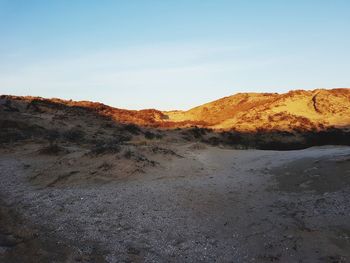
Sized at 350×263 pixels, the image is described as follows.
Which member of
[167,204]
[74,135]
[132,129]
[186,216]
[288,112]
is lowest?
[186,216]

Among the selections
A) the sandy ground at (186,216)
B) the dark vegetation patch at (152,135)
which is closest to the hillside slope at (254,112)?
the dark vegetation patch at (152,135)

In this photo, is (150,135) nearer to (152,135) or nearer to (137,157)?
(152,135)

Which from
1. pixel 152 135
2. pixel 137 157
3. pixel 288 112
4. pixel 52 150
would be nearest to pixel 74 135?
pixel 152 135

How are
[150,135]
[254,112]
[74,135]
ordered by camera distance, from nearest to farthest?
[74,135], [150,135], [254,112]

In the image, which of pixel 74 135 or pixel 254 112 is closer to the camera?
pixel 74 135

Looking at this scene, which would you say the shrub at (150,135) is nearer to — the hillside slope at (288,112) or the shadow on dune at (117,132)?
the shadow on dune at (117,132)

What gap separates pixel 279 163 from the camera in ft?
59.8

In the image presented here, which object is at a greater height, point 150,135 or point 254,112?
point 254,112

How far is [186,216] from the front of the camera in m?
12.2

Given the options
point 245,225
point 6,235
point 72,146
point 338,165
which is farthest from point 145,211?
point 72,146

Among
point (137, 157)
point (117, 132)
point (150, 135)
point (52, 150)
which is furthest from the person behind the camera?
point (117, 132)

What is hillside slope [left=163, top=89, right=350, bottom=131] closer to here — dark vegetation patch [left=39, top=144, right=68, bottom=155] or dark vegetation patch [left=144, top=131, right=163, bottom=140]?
dark vegetation patch [left=144, top=131, right=163, bottom=140]

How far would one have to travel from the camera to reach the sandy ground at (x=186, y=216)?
9.96 m

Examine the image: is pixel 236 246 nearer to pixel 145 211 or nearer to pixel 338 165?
pixel 145 211
